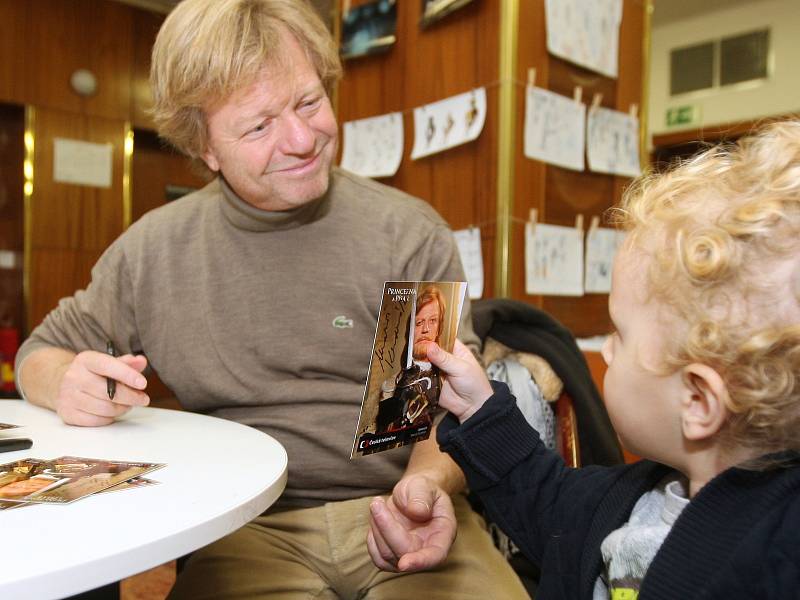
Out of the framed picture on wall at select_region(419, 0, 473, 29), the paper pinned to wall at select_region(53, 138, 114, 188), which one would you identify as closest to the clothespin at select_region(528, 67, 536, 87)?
the framed picture on wall at select_region(419, 0, 473, 29)

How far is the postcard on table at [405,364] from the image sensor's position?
2.80 ft

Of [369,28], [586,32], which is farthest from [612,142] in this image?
[369,28]

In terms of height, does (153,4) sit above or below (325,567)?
above

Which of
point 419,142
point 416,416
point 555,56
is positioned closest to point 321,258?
point 416,416

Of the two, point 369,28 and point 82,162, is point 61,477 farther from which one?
point 82,162

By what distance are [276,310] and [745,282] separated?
0.83 meters

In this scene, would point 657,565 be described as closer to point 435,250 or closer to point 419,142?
point 435,250

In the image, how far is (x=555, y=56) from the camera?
2328mm

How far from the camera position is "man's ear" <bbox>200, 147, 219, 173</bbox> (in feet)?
4.61

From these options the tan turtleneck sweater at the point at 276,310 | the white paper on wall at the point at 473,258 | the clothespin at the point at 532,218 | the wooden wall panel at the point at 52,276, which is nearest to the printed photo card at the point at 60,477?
the tan turtleneck sweater at the point at 276,310

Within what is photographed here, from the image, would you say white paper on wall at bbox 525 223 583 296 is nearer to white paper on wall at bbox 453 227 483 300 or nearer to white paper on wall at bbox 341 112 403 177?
white paper on wall at bbox 453 227 483 300

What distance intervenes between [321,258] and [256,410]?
0.98 feet

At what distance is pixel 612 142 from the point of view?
100 inches

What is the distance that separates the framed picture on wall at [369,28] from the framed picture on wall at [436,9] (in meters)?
0.16
